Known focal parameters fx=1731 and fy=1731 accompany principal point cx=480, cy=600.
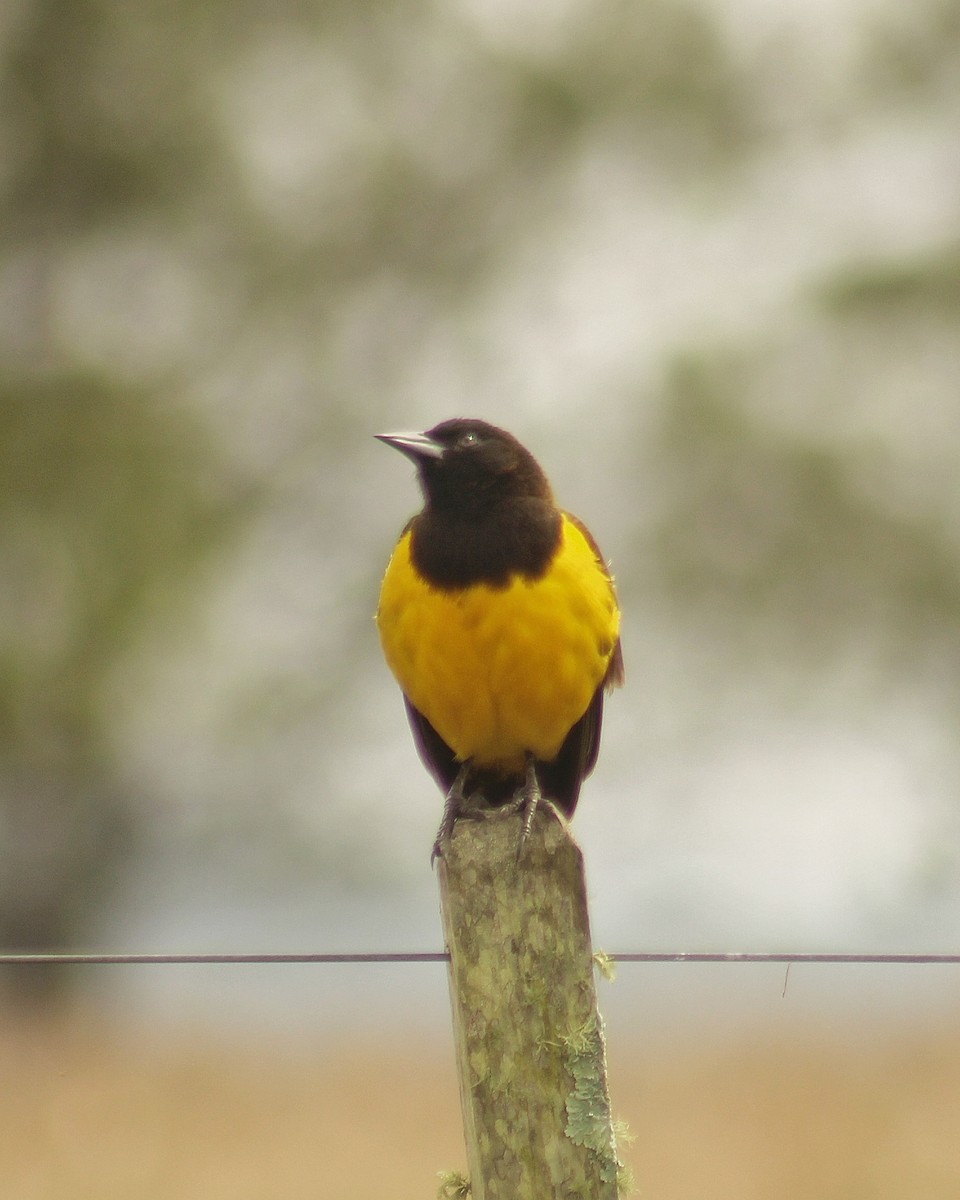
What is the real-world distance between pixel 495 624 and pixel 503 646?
65mm

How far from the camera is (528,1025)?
2836 millimetres

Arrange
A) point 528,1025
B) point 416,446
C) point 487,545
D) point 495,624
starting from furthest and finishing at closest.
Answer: point 416,446 → point 487,545 → point 495,624 → point 528,1025

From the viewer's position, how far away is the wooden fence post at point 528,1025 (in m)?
2.81

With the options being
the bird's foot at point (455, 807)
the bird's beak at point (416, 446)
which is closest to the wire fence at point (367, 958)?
the bird's foot at point (455, 807)

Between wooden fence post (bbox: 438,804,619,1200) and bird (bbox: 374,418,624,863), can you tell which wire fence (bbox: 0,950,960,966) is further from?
bird (bbox: 374,418,624,863)

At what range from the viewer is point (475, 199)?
18000mm

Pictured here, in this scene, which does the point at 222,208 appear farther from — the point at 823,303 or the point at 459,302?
the point at 823,303

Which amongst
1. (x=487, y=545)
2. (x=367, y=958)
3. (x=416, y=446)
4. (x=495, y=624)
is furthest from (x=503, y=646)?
(x=367, y=958)

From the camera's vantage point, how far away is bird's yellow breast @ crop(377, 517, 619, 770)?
4793 millimetres

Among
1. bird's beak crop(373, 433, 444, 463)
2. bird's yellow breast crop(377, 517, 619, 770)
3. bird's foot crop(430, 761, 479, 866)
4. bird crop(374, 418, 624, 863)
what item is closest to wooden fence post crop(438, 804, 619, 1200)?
bird's foot crop(430, 761, 479, 866)

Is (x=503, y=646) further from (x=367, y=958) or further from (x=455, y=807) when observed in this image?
(x=367, y=958)

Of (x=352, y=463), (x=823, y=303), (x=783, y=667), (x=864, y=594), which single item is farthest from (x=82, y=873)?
(x=823, y=303)

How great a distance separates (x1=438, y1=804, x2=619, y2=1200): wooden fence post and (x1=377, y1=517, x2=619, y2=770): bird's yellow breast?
1.89 meters

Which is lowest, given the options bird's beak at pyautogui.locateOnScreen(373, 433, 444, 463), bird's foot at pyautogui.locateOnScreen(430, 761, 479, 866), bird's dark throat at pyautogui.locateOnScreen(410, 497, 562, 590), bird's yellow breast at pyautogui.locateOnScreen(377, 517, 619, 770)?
bird's foot at pyautogui.locateOnScreen(430, 761, 479, 866)
